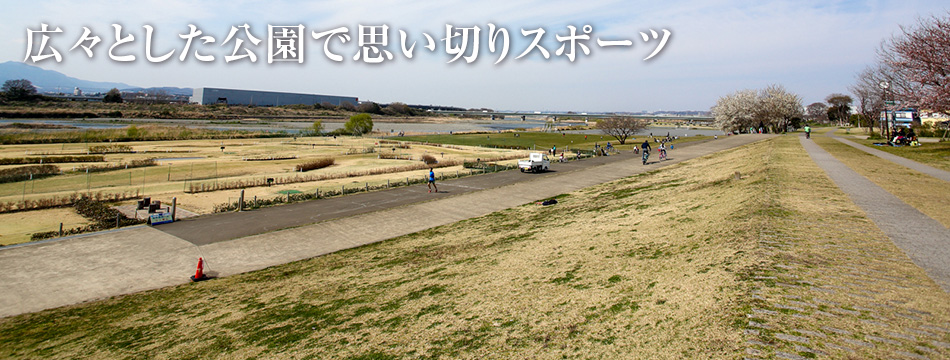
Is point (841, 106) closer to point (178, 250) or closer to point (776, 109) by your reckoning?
point (776, 109)

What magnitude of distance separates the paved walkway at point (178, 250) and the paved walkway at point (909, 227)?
15.7m

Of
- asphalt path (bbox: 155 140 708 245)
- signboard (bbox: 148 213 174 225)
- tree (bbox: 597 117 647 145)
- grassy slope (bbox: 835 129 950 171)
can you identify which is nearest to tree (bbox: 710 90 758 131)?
tree (bbox: 597 117 647 145)

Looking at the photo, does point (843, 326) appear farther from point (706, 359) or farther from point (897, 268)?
point (897, 268)

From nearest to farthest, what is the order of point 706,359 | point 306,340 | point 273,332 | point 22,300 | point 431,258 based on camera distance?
point 706,359 < point 306,340 < point 273,332 < point 22,300 < point 431,258

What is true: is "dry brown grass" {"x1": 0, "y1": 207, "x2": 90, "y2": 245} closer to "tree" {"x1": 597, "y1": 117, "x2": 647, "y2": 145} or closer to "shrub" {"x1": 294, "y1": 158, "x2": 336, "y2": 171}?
"shrub" {"x1": 294, "y1": 158, "x2": 336, "y2": 171}

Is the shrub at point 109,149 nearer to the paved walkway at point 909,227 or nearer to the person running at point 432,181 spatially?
the person running at point 432,181

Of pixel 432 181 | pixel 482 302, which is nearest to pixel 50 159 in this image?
pixel 432 181

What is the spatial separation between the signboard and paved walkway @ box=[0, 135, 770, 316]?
0.54 meters

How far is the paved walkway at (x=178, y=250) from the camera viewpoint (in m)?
15.4

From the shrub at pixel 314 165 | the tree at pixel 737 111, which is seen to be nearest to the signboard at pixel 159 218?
the shrub at pixel 314 165

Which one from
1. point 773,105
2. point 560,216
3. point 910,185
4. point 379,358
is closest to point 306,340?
point 379,358

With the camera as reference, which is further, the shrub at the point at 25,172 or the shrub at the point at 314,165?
the shrub at the point at 314,165

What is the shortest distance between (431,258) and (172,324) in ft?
24.4

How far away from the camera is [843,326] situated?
6.74 metres
